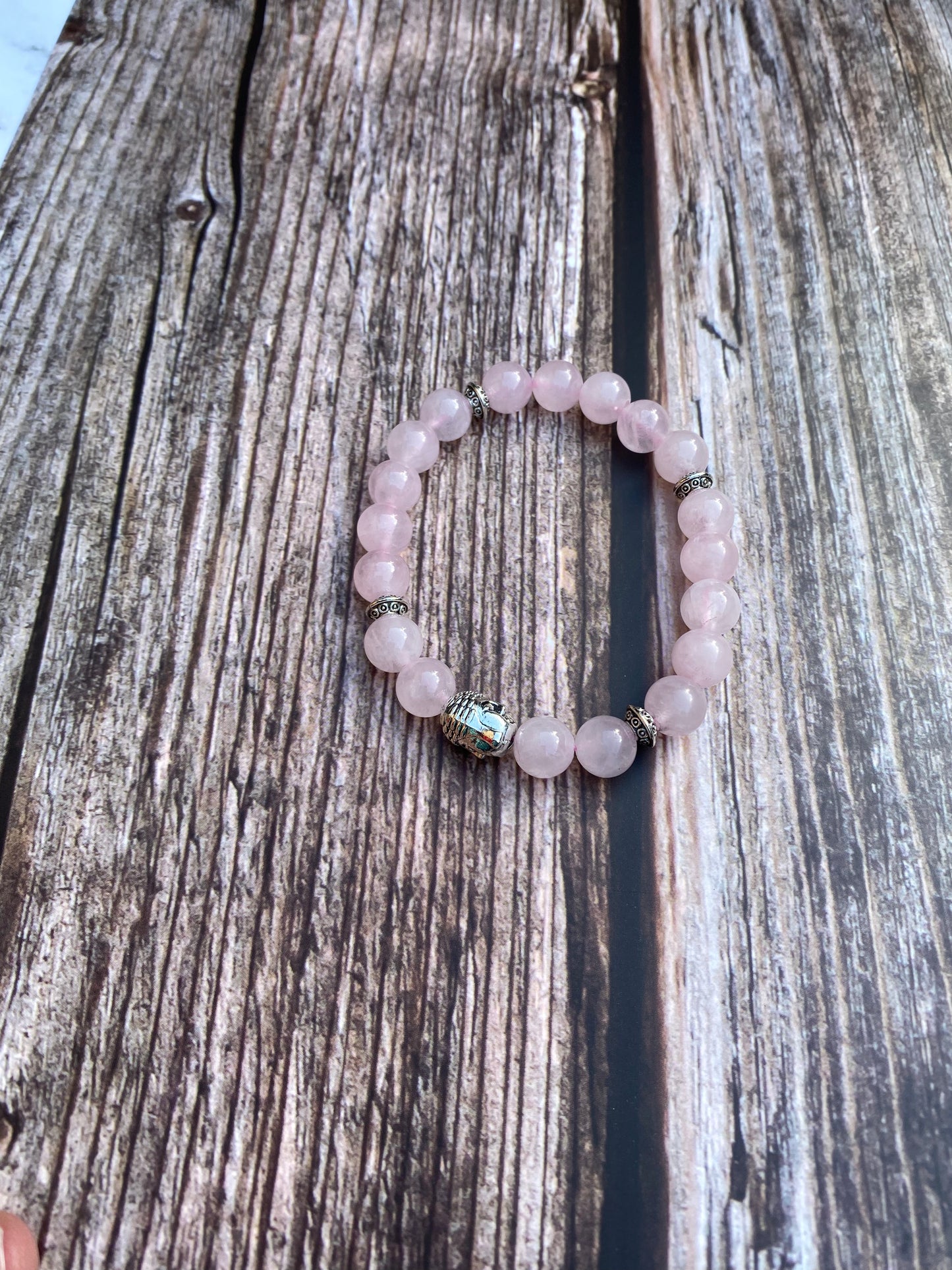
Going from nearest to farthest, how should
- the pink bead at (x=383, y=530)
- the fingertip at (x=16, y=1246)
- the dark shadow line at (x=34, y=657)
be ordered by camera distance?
the fingertip at (x=16, y=1246) < the dark shadow line at (x=34, y=657) < the pink bead at (x=383, y=530)

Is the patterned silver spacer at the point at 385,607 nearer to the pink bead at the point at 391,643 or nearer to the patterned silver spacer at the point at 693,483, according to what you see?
the pink bead at the point at 391,643

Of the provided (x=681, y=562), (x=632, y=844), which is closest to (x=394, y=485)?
(x=681, y=562)

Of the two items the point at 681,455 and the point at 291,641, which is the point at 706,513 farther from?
the point at 291,641

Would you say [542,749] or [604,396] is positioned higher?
[604,396]

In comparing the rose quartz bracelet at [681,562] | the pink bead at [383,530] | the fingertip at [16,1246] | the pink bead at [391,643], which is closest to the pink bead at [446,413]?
the rose quartz bracelet at [681,562]

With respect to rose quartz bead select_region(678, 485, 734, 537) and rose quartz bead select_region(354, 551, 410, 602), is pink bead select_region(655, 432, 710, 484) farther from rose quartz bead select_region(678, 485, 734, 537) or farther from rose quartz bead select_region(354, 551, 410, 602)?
rose quartz bead select_region(354, 551, 410, 602)

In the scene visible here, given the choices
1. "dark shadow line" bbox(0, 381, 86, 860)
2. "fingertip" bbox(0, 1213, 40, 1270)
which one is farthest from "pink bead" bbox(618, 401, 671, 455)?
"fingertip" bbox(0, 1213, 40, 1270)

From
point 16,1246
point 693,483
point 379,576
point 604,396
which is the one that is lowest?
point 16,1246

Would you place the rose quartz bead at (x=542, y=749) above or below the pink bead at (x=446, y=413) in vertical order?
below
